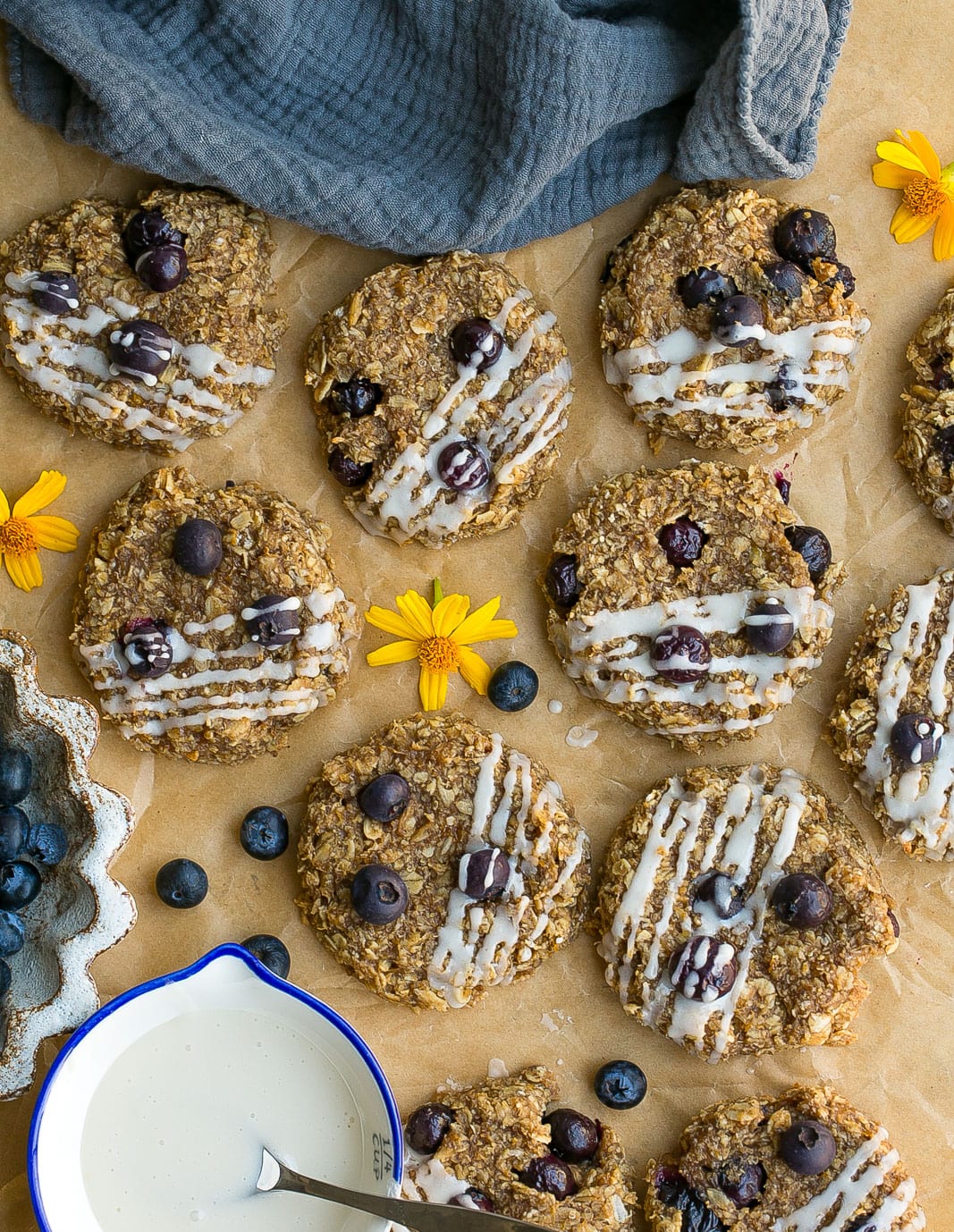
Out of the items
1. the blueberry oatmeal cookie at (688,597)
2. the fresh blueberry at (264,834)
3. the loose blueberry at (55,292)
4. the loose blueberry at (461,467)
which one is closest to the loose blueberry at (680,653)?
the blueberry oatmeal cookie at (688,597)

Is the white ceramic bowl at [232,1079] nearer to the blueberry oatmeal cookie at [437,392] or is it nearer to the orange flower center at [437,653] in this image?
the orange flower center at [437,653]

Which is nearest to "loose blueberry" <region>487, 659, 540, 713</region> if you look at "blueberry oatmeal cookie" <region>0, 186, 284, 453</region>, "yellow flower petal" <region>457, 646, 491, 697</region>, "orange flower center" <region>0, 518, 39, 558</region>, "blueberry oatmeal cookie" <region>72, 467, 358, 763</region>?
"yellow flower petal" <region>457, 646, 491, 697</region>

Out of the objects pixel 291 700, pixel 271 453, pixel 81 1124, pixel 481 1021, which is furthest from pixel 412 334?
pixel 81 1124

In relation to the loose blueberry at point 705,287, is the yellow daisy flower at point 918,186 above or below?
above

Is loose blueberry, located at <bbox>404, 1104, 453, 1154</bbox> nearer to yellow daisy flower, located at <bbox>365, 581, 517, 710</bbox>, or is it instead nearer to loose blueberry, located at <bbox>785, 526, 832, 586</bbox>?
yellow daisy flower, located at <bbox>365, 581, 517, 710</bbox>

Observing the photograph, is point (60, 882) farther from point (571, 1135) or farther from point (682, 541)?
point (682, 541)

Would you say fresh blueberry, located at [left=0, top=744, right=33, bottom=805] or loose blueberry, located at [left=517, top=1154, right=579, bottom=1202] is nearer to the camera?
fresh blueberry, located at [left=0, top=744, right=33, bottom=805]

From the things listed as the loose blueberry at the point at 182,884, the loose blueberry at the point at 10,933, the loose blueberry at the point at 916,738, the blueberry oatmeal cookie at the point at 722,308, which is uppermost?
the blueberry oatmeal cookie at the point at 722,308
